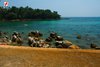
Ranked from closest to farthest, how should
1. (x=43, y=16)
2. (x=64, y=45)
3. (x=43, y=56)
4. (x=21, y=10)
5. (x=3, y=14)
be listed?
1. (x=43, y=56)
2. (x=64, y=45)
3. (x=3, y=14)
4. (x=21, y=10)
5. (x=43, y=16)

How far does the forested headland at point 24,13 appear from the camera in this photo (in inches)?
5089

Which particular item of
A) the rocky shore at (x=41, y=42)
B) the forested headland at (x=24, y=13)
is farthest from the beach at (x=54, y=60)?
the forested headland at (x=24, y=13)

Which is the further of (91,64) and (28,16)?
(28,16)

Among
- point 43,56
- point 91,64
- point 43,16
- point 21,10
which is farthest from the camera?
point 43,16

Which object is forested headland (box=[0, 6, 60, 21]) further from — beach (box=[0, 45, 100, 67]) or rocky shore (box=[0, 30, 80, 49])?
beach (box=[0, 45, 100, 67])

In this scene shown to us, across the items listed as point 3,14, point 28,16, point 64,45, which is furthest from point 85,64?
point 28,16

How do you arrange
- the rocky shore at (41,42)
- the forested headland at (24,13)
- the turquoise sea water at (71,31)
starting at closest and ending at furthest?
the rocky shore at (41,42) → the turquoise sea water at (71,31) → the forested headland at (24,13)

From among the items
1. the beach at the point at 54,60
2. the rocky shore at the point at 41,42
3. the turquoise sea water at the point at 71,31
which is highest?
the beach at the point at 54,60

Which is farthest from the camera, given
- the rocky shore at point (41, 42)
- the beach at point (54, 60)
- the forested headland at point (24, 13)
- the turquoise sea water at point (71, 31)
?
the forested headland at point (24, 13)

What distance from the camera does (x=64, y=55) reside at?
50.0 feet

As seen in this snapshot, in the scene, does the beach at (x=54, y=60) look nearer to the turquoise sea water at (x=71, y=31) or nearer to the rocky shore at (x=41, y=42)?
the rocky shore at (x=41, y=42)

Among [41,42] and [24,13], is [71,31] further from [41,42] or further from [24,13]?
[24,13]

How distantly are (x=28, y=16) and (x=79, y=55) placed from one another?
129m

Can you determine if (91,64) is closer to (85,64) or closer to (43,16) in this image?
(85,64)
